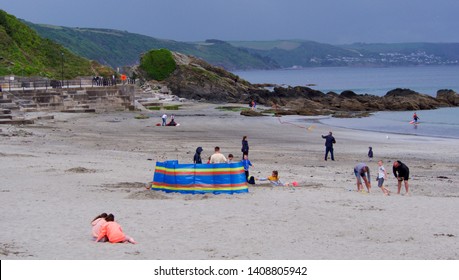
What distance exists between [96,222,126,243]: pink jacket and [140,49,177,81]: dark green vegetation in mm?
75208

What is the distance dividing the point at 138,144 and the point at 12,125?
8.74m

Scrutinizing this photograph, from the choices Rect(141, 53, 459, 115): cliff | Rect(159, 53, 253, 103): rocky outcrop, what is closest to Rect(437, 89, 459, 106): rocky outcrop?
Rect(141, 53, 459, 115): cliff

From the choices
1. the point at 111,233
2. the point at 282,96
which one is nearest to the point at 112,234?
the point at 111,233

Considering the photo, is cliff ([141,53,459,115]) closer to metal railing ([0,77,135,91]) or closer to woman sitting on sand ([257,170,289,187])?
metal railing ([0,77,135,91])

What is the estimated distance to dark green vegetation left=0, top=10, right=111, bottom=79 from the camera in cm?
6944

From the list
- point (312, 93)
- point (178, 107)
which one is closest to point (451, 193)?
point (178, 107)

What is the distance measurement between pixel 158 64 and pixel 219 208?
74.3 m

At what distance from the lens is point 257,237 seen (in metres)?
14.4

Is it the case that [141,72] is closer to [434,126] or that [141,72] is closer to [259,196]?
[434,126]

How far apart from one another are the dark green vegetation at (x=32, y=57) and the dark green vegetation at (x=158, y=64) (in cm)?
692

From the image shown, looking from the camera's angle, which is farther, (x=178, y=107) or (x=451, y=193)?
(x=178, y=107)

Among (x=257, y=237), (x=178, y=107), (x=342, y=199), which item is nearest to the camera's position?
(x=257, y=237)

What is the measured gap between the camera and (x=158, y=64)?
3553 inches

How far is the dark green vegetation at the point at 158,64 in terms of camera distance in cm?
8888
